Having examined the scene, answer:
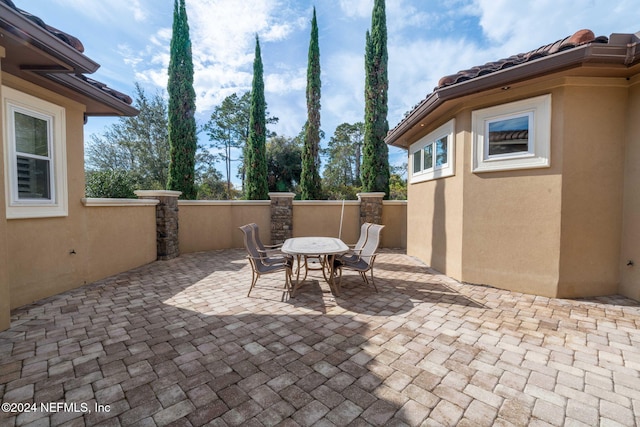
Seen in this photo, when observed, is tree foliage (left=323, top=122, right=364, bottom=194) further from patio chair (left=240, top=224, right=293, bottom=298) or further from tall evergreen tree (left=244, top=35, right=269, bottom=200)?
patio chair (left=240, top=224, right=293, bottom=298)

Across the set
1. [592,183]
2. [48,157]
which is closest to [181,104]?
[48,157]

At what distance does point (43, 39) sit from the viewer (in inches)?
118

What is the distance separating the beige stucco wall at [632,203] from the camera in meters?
4.08

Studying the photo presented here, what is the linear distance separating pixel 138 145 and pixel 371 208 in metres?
15.9

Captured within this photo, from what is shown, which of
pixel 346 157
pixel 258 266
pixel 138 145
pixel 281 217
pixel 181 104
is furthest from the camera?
pixel 346 157

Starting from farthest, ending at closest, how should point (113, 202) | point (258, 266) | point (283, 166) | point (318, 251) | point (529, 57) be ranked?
point (283, 166) < point (113, 202) < point (258, 266) < point (318, 251) < point (529, 57)

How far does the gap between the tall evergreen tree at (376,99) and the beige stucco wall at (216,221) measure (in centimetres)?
493

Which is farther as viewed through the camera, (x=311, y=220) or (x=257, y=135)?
(x=257, y=135)

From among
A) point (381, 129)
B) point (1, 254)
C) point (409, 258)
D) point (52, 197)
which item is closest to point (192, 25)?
point (381, 129)

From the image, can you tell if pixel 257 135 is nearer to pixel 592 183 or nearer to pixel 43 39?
pixel 43 39

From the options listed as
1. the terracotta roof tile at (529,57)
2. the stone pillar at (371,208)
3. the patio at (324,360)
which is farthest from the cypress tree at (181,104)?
the terracotta roof tile at (529,57)

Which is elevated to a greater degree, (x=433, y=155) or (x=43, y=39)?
(x=43, y=39)

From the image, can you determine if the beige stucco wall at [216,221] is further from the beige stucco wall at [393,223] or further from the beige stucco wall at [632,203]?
the beige stucco wall at [632,203]

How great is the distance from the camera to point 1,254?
3.16 meters
